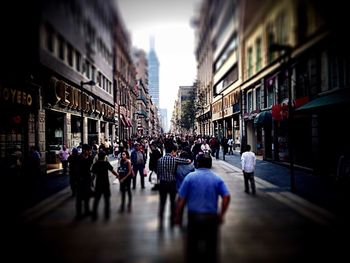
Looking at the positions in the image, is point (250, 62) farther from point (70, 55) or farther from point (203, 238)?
point (203, 238)

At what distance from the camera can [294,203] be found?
8.65m

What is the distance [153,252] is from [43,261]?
1328mm

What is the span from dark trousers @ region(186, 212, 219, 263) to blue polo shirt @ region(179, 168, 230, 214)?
100 millimetres

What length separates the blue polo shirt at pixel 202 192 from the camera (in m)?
3.66

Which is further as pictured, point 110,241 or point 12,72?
point 12,72

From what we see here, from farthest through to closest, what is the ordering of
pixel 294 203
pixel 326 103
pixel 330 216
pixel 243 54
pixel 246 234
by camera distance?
1. pixel 326 103
2. pixel 294 203
3. pixel 330 216
4. pixel 246 234
5. pixel 243 54

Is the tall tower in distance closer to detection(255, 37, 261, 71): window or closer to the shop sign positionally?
detection(255, 37, 261, 71): window

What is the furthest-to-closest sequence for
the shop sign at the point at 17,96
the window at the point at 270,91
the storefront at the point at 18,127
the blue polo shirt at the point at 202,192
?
the storefront at the point at 18,127, the shop sign at the point at 17,96, the blue polo shirt at the point at 202,192, the window at the point at 270,91

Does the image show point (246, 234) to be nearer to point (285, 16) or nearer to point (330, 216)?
point (285, 16)

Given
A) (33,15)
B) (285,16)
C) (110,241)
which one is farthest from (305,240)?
(33,15)

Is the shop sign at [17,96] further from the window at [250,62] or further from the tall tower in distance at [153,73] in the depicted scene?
the window at [250,62]

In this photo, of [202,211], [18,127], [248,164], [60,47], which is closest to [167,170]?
[202,211]

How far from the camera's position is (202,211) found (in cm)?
361

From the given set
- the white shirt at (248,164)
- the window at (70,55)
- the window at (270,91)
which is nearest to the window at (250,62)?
the window at (270,91)
